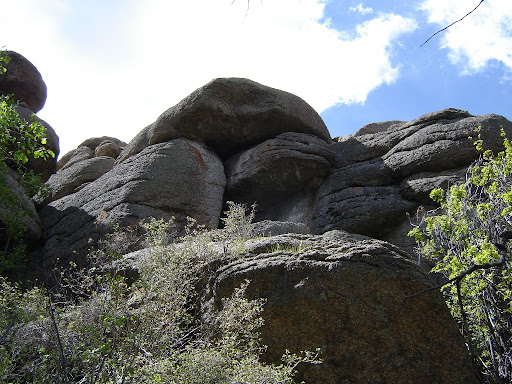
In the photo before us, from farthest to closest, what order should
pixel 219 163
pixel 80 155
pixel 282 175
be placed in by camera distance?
pixel 80 155 → pixel 219 163 → pixel 282 175

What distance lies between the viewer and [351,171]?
1377cm

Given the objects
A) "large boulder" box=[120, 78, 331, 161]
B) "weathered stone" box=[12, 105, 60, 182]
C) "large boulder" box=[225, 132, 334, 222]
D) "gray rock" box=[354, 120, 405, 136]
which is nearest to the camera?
"large boulder" box=[225, 132, 334, 222]

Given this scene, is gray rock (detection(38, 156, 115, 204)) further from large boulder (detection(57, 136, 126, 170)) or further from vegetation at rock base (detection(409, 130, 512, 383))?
vegetation at rock base (detection(409, 130, 512, 383))

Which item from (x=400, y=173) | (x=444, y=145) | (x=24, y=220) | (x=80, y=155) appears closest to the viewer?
(x=444, y=145)

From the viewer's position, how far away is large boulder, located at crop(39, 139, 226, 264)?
1223 cm

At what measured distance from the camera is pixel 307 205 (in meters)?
14.0

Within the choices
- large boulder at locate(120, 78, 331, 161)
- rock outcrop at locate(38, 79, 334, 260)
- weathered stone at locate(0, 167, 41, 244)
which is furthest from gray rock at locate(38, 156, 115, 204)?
weathered stone at locate(0, 167, 41, 244)

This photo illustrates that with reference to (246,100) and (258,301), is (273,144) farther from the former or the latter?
(258,301)

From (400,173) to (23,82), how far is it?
11.9 m

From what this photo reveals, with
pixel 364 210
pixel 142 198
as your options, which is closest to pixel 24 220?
pixel 142 198

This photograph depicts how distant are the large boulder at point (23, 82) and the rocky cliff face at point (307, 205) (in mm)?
2622

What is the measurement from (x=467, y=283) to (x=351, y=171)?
7.54m

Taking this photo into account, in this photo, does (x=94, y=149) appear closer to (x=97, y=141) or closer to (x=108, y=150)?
(x=97, y=141)

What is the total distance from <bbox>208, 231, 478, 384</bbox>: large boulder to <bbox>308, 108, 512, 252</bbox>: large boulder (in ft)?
18.4
